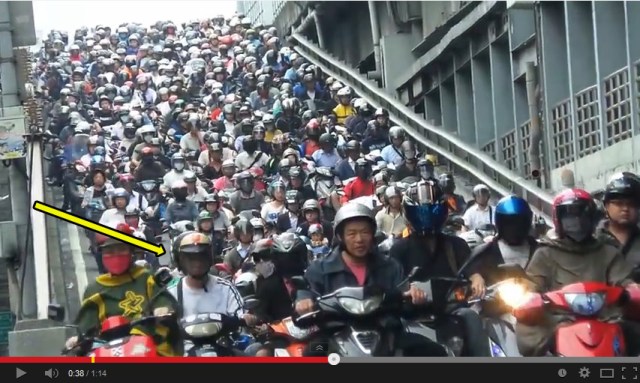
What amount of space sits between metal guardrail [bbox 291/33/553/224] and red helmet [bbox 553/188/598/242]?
8.24ft

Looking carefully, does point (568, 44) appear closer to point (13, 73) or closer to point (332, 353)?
point (13, 73)

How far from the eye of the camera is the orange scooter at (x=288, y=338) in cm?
643

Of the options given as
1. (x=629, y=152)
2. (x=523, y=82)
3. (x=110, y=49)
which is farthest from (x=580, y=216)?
(x=110, y=49)

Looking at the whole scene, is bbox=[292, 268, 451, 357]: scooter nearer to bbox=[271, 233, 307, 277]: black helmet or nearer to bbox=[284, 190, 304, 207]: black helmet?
bbox=[271, 233, 307, 277]: black helmet

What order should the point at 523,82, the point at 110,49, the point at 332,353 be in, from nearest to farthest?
the point at 332,353 → the point at 523,82 → the point at 110,49

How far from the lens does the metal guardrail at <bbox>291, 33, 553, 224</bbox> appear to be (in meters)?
11.1

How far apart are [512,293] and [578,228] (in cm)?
43

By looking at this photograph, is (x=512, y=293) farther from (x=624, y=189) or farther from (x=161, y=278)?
(x=161, y=278)

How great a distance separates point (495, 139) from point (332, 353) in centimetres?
1037

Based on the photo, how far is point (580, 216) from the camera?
6.62 m

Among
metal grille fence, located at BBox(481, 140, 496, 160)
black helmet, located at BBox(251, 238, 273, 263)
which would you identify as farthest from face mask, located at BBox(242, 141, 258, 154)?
black helmet, located at BBox(251, 238, 273, 263)

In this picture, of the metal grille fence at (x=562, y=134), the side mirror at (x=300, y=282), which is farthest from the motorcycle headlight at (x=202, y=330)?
the metal grille fence at (x=562, y=134)

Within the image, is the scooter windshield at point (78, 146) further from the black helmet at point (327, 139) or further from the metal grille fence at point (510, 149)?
the metal grille fence at point (510, 149)

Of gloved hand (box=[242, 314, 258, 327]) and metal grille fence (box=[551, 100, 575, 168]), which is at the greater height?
metal grille fence (box=[551, 100, 575, 168])
